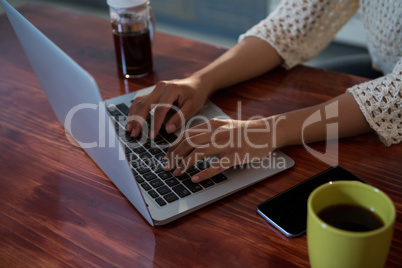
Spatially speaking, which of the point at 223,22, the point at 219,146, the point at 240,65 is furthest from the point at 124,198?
the point at 223,22

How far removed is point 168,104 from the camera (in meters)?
0.91

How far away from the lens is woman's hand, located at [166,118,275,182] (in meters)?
0.75

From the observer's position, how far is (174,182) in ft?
2.43

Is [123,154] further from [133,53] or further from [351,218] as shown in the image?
[133,53]

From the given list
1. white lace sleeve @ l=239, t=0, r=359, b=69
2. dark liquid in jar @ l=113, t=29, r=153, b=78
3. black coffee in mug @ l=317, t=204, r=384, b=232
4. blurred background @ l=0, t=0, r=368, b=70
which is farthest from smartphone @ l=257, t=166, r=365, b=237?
blurred background @ l=0, t=0, r=368, b=70

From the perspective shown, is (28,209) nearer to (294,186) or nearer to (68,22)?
(294,186)

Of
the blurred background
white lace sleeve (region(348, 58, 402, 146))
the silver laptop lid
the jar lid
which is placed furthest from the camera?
the blurred background

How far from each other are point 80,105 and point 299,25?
626 mm

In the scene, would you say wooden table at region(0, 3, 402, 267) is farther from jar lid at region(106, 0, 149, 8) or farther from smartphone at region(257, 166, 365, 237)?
jar lid at region(106, 0, 149, 8)

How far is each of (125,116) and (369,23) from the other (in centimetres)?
67

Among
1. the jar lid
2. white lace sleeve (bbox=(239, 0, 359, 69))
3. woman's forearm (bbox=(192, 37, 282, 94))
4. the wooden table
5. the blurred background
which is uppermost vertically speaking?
the jar lid

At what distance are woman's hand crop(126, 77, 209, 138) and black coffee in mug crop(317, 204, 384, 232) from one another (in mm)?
420

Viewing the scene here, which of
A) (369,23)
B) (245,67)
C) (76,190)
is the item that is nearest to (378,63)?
(369,23)

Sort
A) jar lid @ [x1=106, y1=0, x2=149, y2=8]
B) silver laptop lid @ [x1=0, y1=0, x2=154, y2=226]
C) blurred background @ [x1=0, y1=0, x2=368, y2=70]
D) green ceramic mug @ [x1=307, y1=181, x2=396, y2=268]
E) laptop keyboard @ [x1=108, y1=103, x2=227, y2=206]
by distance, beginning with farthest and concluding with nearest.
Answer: blurred background @ [x1=0, y1=0, x2=368, y2=70]
jar lid @ [x1=106, y1=0, x2=149, y2=8]
laptop keyboard @ [x1=108, y1=103, x2=227, y2=206]
silver laptop lid @ [x1=0, y1=0, x2=154, y2=226]
green ceramic mug @ [x1=307, y1=181, x2=396, y2=268]
